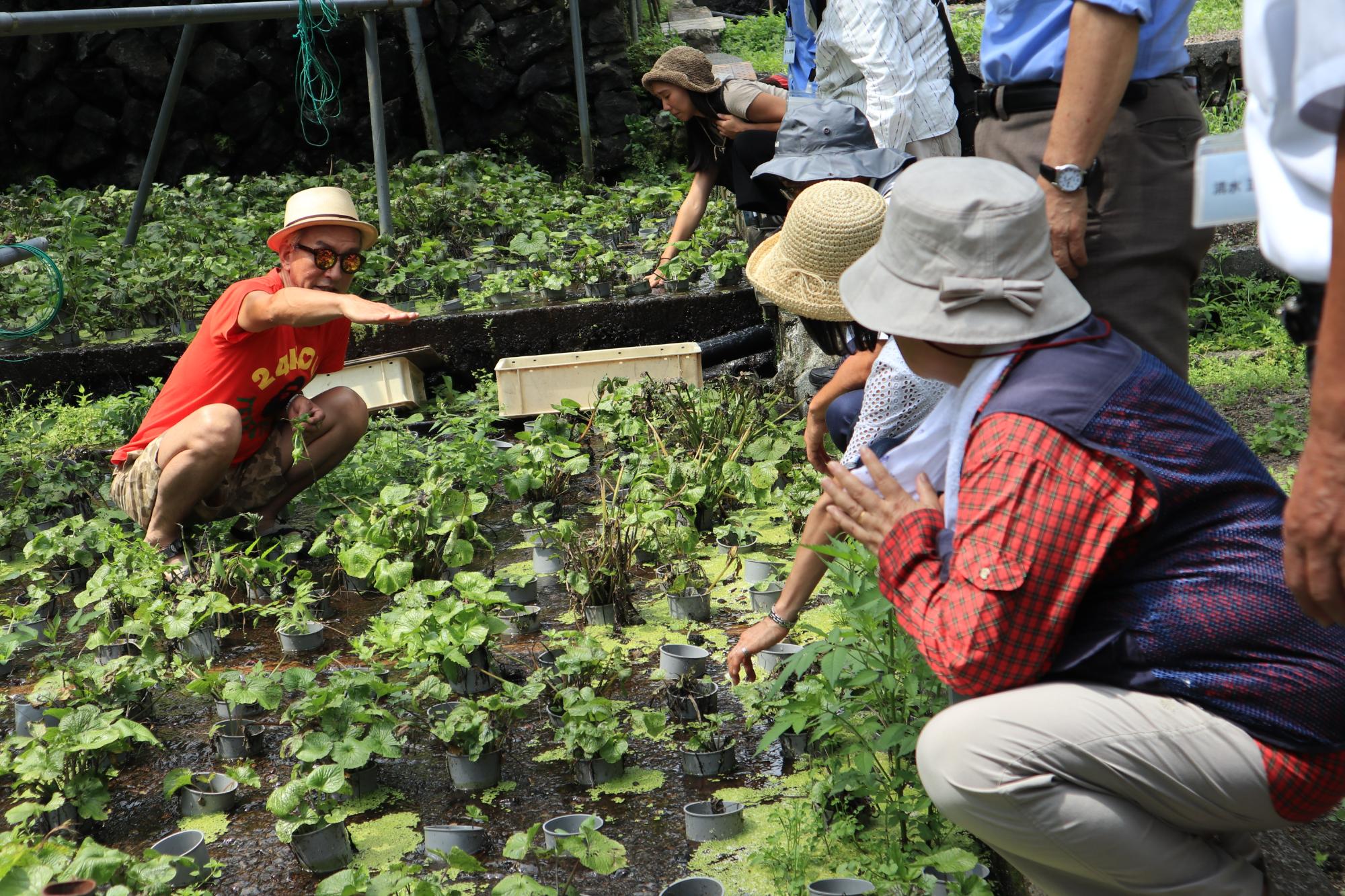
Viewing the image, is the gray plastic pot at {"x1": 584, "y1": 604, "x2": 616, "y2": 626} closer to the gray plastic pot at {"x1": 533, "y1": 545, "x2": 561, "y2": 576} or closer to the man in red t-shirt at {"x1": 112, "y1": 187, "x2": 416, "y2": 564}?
the gray plastic pot at {"x1": 533, "y1": 545, "x2": 561, "y2": 576}

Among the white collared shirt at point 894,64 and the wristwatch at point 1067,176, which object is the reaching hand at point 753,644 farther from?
the white collared shirt at point 894,64

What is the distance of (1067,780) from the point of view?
175cm

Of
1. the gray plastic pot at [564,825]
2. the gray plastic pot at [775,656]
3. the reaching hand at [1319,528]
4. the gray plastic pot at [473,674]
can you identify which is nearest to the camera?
the reaching hand at [1319,528]

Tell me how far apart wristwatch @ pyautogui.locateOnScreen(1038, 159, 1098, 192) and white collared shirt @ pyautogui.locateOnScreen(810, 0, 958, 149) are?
135 cm

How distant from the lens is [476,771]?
2.63 meters

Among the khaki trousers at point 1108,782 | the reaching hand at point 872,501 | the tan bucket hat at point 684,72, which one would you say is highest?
the tan bucket hat at point 684,72

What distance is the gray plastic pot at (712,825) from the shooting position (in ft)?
7.82

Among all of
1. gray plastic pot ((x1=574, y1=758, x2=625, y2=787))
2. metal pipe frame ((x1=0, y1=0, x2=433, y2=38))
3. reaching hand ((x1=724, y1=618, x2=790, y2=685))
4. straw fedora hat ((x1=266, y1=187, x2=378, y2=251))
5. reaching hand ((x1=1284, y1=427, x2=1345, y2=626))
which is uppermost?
metal pipe frame ((x1=0, y1=0, x2=433, y2=38))

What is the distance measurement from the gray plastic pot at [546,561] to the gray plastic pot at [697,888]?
169 centimetres

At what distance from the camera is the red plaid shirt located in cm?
165

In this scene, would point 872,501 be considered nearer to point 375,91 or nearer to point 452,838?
point 452,838

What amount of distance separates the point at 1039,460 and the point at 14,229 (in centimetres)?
823

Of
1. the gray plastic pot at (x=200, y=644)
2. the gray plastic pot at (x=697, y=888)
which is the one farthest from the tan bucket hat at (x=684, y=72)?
the gray plastic pot at (x=697, y=888)

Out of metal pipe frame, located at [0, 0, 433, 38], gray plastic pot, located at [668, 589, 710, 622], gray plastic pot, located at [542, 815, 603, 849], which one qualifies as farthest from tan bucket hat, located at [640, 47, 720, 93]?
gray plastic pot, located at [542, 815, 603, 849]
